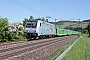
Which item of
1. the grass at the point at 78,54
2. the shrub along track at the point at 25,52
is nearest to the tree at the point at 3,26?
the shrub along track at the point at 25,52

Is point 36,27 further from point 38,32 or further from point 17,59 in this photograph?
point 17,59

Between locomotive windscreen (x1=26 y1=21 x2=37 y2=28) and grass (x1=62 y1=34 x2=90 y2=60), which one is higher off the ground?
locomotive windscreen (x1=26 y1=21 x2=37 y2=28)

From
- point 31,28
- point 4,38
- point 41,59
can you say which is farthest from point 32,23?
point 41,59

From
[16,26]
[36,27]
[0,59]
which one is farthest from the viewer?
[16,26]

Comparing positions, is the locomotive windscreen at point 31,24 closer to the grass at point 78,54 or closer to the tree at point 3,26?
the tree at point 3,26

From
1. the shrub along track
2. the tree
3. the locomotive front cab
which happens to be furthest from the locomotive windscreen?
the shrub along track

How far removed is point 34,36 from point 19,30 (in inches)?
310

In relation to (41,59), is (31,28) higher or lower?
higher

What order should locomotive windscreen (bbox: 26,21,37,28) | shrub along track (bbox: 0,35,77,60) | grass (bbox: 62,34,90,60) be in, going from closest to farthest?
grass (bbox: 62,34,90,60) → shrub along track (bbox: 0,35,77,60) → locomotive windscreen (bbox: 26,21,37,28)

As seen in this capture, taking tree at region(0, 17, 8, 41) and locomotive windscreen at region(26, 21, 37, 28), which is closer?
locomotive windscreen at region(26, 21, 37, 28)

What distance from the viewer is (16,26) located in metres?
39.1

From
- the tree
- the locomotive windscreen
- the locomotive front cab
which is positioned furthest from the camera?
the tree

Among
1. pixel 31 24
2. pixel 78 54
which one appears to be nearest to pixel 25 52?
pixel 78 54

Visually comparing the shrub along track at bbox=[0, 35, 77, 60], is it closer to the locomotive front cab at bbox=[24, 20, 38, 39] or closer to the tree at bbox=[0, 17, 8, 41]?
the locomotive front cab at bbox=[24, 20, 38, 39]
